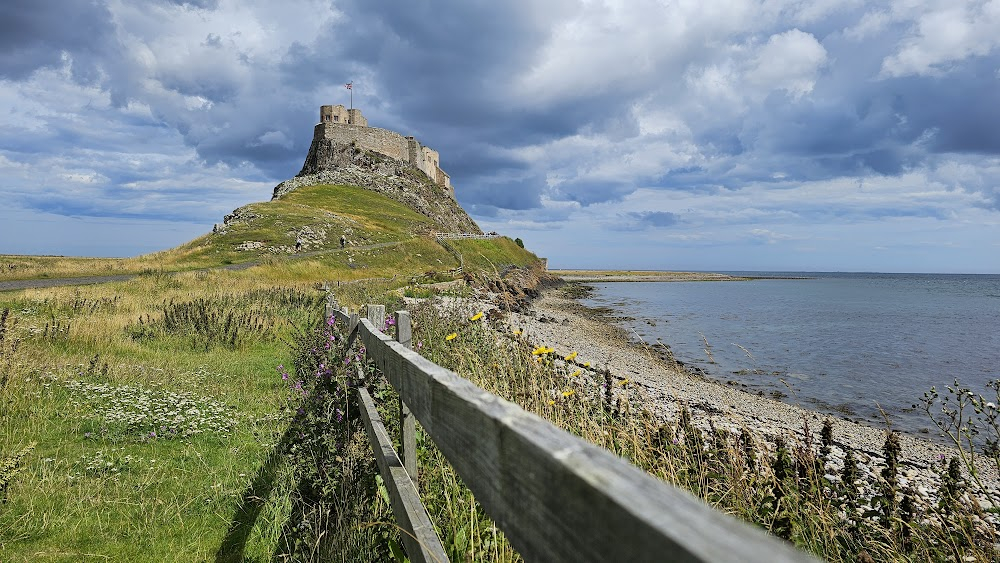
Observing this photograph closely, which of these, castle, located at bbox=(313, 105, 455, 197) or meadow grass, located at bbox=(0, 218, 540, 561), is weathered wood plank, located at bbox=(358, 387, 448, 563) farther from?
castle, located at bbox=(313, 105, 455, 197)

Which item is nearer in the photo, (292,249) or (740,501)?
(740,501)

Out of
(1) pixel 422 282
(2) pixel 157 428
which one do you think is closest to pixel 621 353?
(1) pixel 422 282

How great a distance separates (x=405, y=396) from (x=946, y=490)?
11.6 ft

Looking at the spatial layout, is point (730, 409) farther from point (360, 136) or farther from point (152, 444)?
point (360, 136)

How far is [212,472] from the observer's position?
5.33 m

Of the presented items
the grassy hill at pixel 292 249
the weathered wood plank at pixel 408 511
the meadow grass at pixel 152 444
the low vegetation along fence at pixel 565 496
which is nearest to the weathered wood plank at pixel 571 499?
Answer: the low vegetation along fence at pixel 565 496

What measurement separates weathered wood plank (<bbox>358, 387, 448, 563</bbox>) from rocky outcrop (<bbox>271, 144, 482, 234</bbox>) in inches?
2958

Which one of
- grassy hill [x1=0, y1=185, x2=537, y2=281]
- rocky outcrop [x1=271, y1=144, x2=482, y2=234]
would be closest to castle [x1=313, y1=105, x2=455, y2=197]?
rocky outcrop [x1=271, y1=144, x2=482, y2=234]

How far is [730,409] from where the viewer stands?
11.4 metres

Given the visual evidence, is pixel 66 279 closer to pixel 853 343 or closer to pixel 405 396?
pixel 405 396

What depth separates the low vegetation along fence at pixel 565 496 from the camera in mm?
683

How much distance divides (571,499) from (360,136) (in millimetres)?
91607

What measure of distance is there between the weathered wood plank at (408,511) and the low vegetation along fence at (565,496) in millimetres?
698

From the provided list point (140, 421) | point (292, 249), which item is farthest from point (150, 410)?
point (292, 249)
